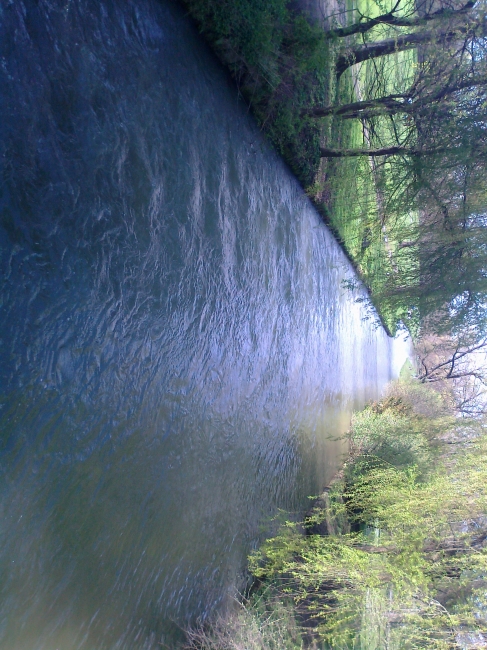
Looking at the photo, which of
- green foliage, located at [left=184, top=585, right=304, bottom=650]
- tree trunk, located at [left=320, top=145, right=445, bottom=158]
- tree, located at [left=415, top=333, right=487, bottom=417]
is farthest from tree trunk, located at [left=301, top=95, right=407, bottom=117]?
green foliage, located at [left=184, top=585, right=304, bottom=650]

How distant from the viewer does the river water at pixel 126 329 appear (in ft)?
13.6

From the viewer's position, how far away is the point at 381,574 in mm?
5926

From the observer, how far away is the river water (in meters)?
4.14

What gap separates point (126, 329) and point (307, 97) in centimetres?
522

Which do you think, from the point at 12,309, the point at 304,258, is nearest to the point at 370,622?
the point at 12,309

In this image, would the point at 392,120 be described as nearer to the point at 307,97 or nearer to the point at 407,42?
the point at 407,42

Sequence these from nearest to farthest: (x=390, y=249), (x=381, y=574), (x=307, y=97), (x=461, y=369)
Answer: (x=381, y=574), (x=307, y=97), (x=390, y=249), (x=461, y=369)

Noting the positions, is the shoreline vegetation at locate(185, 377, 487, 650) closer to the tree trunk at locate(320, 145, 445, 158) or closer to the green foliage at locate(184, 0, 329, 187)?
the tree trunk at locate(320, 145, 445, 158)

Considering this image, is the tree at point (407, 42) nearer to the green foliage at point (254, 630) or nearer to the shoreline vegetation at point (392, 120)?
the shoreline vegetation at point (392, 120)

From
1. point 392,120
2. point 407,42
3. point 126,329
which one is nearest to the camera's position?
point 126,329

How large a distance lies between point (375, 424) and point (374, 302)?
3009 millimetres

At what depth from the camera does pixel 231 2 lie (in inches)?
259

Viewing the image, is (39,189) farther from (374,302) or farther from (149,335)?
(374,302)

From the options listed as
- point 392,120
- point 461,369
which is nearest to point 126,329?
point 392,120
